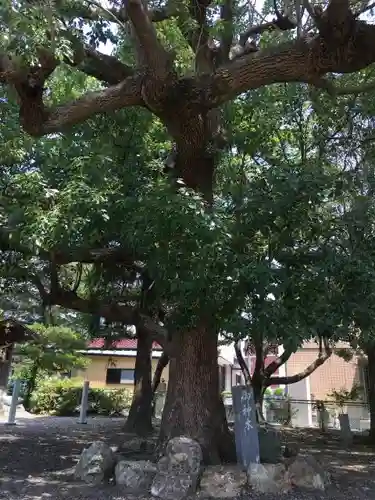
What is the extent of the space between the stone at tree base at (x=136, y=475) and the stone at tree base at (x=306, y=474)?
1978 mm

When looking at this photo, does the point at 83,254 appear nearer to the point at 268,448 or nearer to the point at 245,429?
the point at 245,429

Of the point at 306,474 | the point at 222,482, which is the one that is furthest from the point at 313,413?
the point at 222,482

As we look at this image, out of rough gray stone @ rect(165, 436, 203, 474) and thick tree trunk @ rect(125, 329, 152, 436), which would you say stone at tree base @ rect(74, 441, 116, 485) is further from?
thick tree trunk @ rect(125, 329, 152, 436)

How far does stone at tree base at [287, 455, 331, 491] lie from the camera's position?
7000 mm

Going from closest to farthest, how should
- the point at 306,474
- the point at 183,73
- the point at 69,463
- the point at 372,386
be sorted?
1. the point at 306,474
2. the point at 183,73
3. the point at 69,463
4. the point at 372,386

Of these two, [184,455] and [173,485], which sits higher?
[184,455]

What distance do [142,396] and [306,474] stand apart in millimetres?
8334

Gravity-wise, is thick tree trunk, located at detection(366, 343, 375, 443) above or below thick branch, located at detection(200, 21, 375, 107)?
below

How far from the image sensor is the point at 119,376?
87.0 feet

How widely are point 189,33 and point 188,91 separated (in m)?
2.00

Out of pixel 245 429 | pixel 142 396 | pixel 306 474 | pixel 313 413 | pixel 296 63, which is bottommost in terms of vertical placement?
pixel 306 474

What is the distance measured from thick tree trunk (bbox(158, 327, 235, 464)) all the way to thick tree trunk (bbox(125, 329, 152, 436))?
624 centimetres

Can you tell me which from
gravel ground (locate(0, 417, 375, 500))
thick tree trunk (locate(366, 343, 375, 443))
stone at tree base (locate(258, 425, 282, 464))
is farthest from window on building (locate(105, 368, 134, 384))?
stone at tree base (locate(258, 425, 282, 464))

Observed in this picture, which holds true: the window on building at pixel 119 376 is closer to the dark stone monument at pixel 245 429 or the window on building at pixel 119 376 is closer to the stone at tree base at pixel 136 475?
the stone at tree base at pixel 136 475
